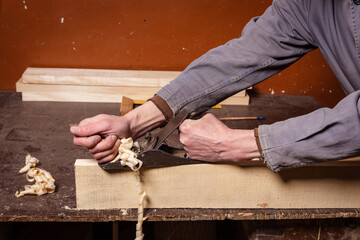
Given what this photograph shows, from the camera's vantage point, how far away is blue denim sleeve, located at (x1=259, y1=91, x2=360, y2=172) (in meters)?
0.99

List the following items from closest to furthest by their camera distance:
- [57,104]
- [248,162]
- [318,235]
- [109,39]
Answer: [248,162] < [318,235] < [57,104] < [109,39]

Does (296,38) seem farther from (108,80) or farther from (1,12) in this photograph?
(1,12)

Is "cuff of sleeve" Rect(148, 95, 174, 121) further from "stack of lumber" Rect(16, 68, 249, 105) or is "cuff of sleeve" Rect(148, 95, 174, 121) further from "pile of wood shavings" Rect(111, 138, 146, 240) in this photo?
"stack of lumber" Rect(16, 68, 249, 105)

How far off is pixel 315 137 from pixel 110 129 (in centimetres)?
60

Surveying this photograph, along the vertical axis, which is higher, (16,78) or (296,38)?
(16,78)

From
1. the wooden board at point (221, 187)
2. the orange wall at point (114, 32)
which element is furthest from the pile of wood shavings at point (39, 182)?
the orange wall at point (114, 32)

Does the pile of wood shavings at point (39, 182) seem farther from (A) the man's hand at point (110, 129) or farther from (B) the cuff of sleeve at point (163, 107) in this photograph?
(B) the cuff of sleeve at point (163, 107)

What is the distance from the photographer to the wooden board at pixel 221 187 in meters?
1.16

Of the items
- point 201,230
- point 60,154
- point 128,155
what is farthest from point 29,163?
point 201,230

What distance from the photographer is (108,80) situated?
6.50 feet

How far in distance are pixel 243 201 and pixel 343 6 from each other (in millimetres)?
681

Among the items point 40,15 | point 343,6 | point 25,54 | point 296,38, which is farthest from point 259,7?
point 25,54

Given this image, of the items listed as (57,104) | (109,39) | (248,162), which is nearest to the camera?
(248,162)

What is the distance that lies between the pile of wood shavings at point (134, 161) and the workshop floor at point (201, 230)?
16.0 inches
